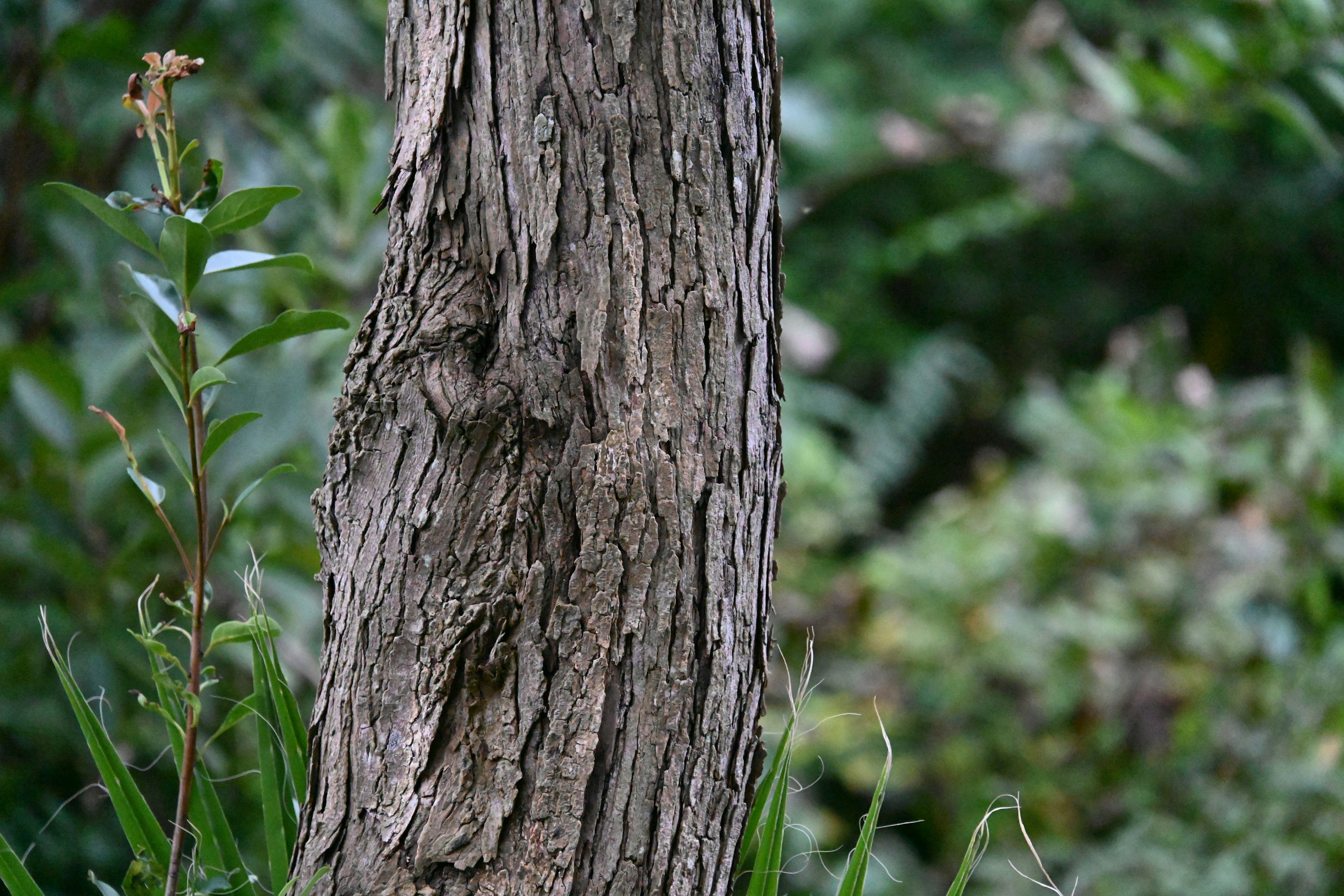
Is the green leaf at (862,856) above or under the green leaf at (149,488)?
under

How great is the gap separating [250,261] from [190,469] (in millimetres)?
139

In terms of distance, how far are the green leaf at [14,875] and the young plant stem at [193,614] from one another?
0.06 meters

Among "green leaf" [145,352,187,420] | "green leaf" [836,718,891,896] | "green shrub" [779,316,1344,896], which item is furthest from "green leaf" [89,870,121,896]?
"green shrub" [779,316,1344,896]

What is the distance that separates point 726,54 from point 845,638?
6.11ft

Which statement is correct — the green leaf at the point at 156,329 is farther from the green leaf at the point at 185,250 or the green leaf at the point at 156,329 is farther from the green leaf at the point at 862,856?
the green leaf at the point at 862,856

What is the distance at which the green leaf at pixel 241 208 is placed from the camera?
451 millimetres

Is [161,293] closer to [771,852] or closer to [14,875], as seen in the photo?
[14,875]

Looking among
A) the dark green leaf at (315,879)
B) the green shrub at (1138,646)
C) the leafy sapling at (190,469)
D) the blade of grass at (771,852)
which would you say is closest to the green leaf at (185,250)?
the leafy sapling at (190,469)

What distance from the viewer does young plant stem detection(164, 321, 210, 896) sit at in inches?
17.8

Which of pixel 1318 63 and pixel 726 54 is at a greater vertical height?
pixel 1318 63

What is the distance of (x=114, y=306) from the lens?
1514mm

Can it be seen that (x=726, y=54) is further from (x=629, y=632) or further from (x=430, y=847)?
(x=430, y=847)

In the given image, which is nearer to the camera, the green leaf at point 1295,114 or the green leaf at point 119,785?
the green leaf at point 119,785

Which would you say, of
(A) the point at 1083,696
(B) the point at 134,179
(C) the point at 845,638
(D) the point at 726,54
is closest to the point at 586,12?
(D) the point at 726,54
